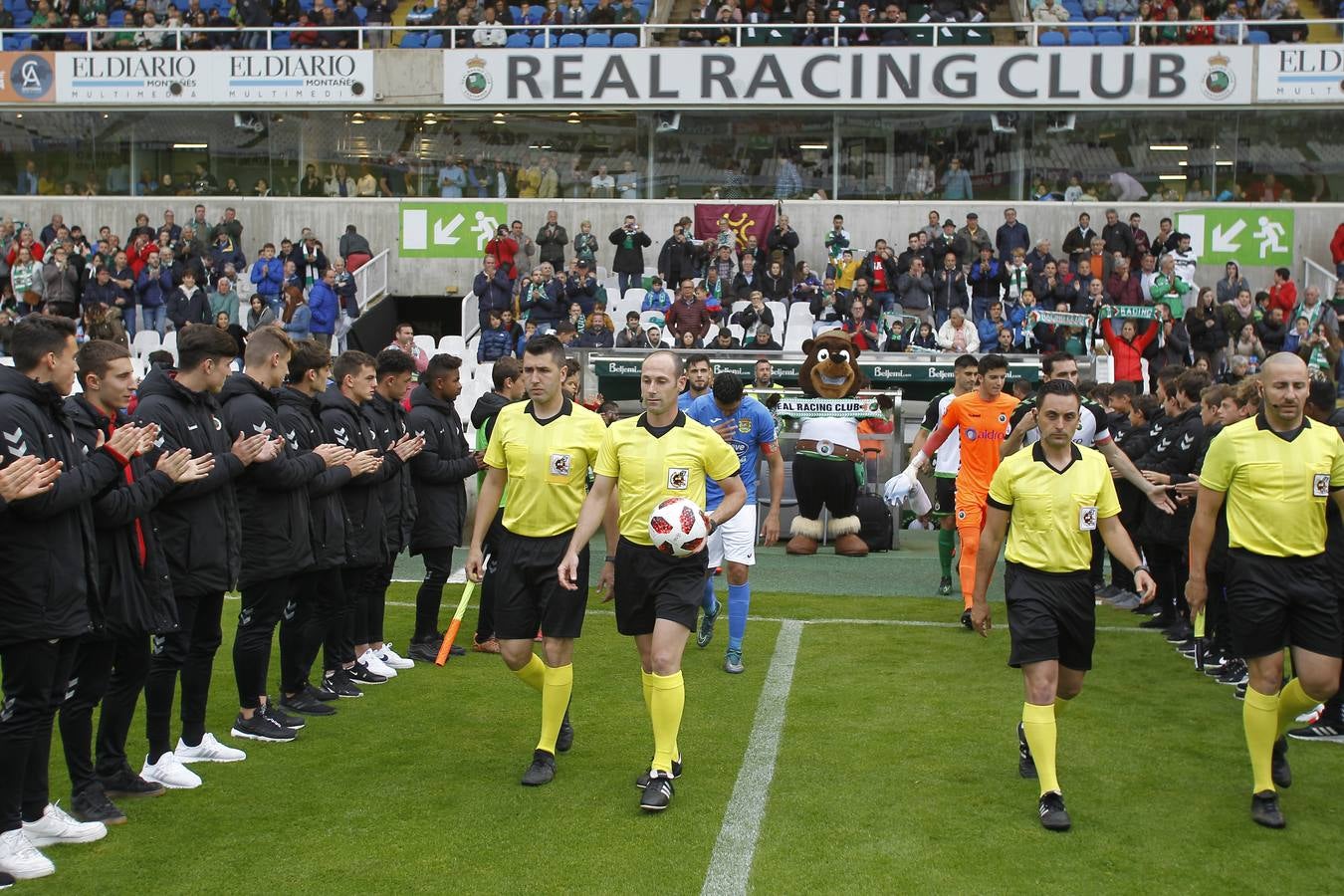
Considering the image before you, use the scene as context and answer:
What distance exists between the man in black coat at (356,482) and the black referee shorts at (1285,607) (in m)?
4.83

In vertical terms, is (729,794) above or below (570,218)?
below

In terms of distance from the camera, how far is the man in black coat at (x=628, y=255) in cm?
2402

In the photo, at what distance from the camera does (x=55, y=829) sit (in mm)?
5746

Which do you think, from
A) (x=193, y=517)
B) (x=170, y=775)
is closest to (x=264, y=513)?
(x=193, y=517)

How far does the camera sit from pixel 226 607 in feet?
37.1

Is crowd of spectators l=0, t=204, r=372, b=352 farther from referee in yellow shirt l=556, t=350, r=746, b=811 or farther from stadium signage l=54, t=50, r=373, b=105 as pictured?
referee in yellow shirt l=556, t=350, r=746, b=811

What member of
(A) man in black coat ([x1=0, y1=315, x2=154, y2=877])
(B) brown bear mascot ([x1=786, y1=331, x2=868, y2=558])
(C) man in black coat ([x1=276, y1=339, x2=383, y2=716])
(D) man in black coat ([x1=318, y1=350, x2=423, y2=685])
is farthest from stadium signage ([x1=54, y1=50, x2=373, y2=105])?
(A) man in black coat ([x1=0, y1=315, x2=154, y2=877])

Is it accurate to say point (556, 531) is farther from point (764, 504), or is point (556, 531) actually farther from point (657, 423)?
point (764, 504)

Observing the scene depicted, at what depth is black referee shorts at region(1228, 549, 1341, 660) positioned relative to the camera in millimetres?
6148

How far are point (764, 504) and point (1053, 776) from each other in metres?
8.75

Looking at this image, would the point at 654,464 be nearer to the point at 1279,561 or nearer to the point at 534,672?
the point at 534,672

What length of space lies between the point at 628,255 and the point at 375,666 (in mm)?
15867

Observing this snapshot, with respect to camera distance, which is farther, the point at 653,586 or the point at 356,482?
the point at 356,482

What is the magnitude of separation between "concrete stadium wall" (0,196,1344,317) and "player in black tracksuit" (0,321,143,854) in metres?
20.9
